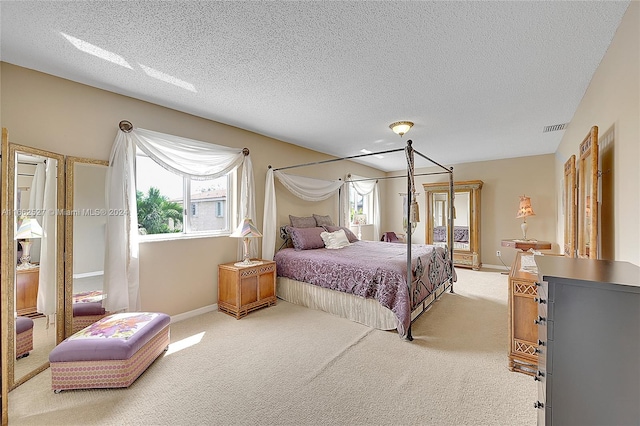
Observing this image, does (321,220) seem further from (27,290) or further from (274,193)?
(27,290)

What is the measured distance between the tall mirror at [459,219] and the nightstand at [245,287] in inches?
163

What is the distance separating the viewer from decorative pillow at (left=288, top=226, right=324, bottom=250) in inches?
163

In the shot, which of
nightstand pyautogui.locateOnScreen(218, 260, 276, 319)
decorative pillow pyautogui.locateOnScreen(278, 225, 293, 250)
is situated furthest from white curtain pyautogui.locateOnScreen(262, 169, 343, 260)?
nightstand pyautogui.locateOnScreen(218, 260, 276, 319)

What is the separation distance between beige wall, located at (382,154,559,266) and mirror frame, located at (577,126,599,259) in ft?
11.9

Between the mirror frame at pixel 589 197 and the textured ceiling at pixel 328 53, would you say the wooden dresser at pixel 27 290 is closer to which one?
the textured ceiling at pixel 328 53

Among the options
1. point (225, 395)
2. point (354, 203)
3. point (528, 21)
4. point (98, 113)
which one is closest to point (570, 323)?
point (528, 21)

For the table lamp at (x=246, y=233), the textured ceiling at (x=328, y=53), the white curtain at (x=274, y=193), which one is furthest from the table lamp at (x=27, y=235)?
the white curtain at (x=274, y=193)

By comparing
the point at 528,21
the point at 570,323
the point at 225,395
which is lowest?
the point at 225,395

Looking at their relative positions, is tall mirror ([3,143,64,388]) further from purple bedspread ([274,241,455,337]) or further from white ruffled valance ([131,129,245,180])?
purple bedspread ([274,241,455,337])

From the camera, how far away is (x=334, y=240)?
4391 millimetres

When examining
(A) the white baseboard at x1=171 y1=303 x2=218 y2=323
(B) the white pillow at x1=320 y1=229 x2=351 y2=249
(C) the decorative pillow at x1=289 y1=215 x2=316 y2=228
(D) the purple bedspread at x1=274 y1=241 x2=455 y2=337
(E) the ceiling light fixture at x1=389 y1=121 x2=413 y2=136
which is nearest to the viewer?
(D) the purple bedspread at x1=274 y1=241 x2=455 y2=337

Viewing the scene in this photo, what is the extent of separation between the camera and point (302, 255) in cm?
381

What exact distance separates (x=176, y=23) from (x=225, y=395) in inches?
98.8

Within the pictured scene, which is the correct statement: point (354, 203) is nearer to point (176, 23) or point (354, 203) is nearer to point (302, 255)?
point (302, 255)
